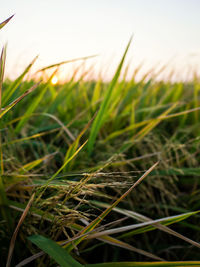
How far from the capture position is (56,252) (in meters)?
0.49

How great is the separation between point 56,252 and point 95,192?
0.24m

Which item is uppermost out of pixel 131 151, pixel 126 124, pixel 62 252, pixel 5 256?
pixel 126 124

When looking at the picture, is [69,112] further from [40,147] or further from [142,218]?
[142,218]

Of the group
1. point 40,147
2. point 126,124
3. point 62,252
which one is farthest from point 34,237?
point 126,124

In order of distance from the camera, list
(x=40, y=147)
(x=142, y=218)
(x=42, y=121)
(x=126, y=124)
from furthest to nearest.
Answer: (x=126, y=124) → (x=42, y=121) → (x=40, y=147) → (x=142, y=218)

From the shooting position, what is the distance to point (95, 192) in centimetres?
71

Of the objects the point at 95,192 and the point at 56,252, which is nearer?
the point at 56,252

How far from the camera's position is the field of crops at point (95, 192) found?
20.1 inches

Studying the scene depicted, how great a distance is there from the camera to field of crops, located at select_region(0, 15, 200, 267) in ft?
1.68

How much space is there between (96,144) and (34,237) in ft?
1.88

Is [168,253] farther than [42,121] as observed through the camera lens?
No

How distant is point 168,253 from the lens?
33.0 inches

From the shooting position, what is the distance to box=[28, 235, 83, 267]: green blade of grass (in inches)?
18.3

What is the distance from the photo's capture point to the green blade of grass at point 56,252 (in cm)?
47
